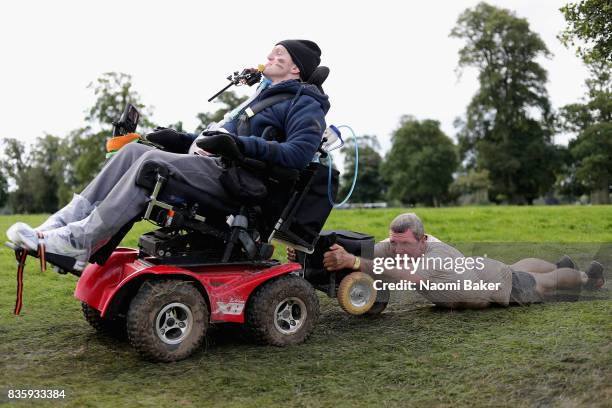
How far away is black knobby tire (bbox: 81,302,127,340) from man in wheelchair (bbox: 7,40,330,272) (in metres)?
0.73

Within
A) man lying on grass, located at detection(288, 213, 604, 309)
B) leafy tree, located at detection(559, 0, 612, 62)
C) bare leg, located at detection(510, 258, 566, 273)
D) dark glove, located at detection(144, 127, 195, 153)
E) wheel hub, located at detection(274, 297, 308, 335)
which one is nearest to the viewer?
wheel hub, located at detection(274, 297, 308, 335)

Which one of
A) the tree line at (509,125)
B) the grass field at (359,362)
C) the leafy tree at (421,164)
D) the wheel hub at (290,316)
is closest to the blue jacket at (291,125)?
the wheel hub at (290,316)

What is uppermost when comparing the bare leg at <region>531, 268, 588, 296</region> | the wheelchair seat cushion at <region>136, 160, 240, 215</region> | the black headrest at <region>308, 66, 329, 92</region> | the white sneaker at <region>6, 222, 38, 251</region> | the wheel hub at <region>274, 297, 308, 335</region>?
the black headrest at <region>308, 66, 329, 92</region>

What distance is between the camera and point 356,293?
215 inches

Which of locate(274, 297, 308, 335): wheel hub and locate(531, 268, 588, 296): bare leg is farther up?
locate(531, 268, 588, 296): bare leg

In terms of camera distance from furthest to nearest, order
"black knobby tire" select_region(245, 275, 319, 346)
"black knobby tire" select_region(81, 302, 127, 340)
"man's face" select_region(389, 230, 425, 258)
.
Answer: "man's face" select_region(389, 230, 425, 258), "black knobby tire" select_region(81, 302, 127, 340), "black knobby tire" select_region(245, 275, 319, 346)

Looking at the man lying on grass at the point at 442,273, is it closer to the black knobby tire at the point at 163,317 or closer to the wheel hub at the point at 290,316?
the wheel hub at the point at 290,316

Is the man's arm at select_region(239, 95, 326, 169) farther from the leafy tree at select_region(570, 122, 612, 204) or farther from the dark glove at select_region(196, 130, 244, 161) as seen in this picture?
the leafy tree at select_region(570, 122, 612, 204)

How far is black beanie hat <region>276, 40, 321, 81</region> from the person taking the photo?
5.29 meters

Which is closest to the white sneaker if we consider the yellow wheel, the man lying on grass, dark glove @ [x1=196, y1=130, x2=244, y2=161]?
dark glove @ [x1=196, y1=130, x2=244, y2=161]

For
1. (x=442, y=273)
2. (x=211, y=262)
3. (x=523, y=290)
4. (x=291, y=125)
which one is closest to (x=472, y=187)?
(x=523, y=290)

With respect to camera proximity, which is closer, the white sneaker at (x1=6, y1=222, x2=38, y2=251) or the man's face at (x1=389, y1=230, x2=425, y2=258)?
the white sneaker at (x1=6, y1=222, x2=38, y2=251)

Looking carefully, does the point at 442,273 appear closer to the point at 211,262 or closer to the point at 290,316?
the point at 290,316

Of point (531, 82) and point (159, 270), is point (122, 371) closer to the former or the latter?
point (159, 270)
